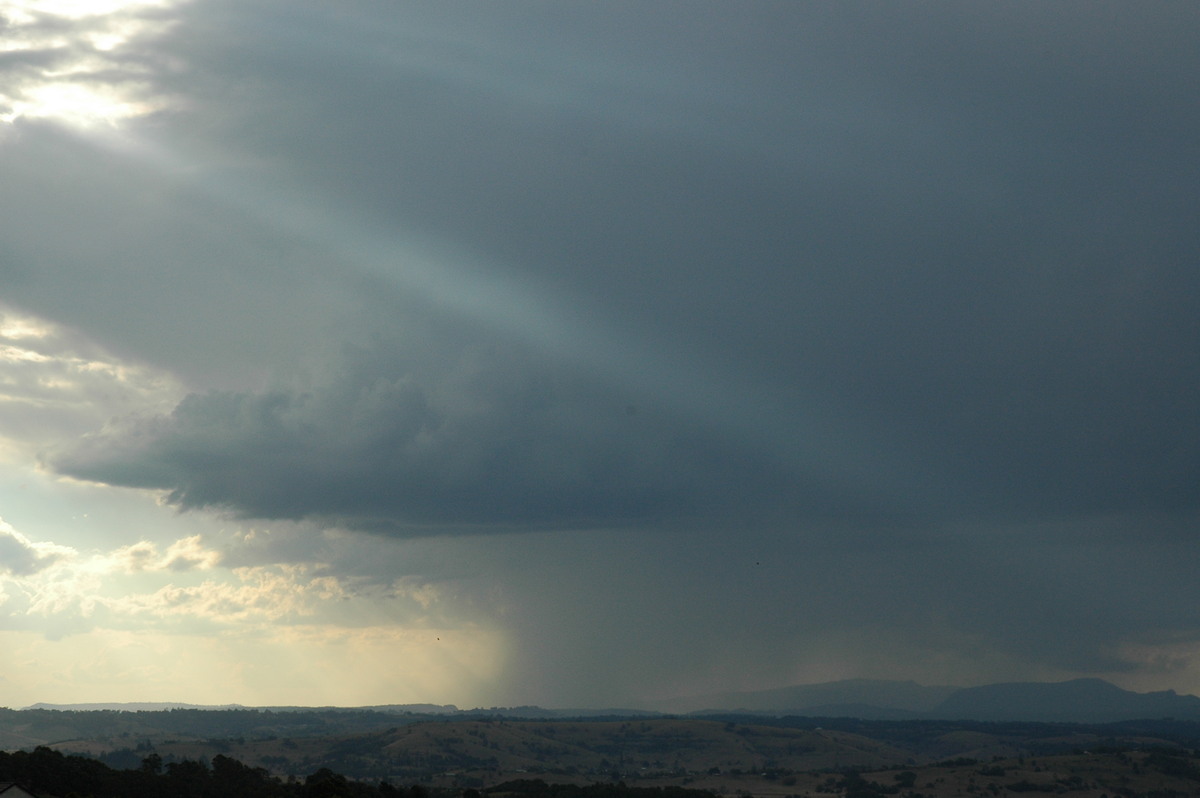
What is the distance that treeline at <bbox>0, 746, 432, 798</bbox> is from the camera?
471ft

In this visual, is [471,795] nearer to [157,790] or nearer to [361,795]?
[361,795]

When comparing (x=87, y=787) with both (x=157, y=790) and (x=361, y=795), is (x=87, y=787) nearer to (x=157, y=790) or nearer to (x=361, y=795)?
(x=157, y=790)

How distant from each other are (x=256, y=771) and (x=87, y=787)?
130 feet

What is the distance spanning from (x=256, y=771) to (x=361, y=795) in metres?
41.6

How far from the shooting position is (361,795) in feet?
499

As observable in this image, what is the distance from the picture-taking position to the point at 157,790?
154 m

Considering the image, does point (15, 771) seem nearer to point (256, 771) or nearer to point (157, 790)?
point (157, 790)

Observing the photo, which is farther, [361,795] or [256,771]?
[256,771]

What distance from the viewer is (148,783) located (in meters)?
156

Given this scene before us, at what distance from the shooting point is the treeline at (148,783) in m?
144

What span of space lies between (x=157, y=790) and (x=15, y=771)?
18.5m

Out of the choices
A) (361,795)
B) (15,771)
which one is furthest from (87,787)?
(361,795)

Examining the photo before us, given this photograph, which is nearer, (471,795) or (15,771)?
(15,771)

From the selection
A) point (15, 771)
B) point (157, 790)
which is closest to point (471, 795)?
point (157, 790)
